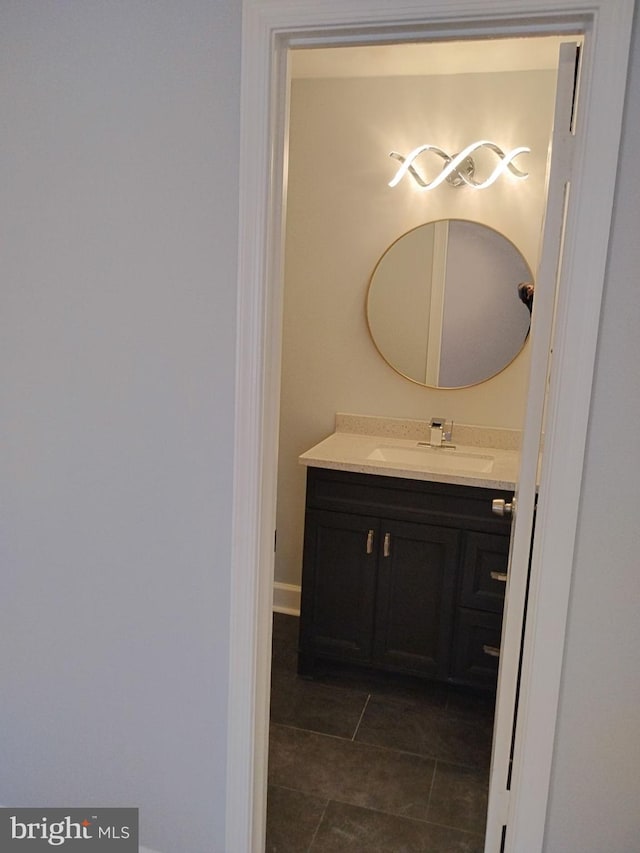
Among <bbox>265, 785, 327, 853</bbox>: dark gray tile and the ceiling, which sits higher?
the ceiling

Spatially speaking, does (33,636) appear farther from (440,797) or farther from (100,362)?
(440,797)

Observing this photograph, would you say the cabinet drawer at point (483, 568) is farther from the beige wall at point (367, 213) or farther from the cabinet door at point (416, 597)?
the beige wall at point (367, 213)

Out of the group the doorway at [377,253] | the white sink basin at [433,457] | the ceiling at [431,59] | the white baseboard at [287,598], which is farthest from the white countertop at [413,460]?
the ceiling at [431,59]

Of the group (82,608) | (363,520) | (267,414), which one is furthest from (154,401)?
(363,520)

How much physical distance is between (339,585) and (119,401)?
56.2 inches

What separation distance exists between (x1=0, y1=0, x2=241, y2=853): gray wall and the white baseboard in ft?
5.60

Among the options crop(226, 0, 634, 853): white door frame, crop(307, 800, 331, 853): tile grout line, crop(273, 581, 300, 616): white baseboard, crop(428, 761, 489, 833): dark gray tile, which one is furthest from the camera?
crop(273, 581, 300, 616): white baseboard

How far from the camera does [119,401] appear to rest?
169 cm

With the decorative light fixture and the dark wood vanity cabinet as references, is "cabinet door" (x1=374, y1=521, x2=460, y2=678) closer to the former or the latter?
the dark wood vanity cabinet

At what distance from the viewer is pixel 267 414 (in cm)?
160

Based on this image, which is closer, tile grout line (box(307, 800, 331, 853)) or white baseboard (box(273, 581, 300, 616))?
tile grout line (box(307, 800, 331, 853))

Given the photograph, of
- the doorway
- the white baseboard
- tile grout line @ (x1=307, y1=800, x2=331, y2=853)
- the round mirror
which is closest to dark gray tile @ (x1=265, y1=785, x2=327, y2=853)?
tile grout line @ (x1=307, y1=800, x2=331, y2=853)

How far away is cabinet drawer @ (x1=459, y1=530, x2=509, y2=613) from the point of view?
Result: 2.59 m

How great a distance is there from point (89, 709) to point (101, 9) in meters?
1.72
